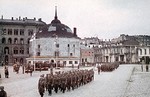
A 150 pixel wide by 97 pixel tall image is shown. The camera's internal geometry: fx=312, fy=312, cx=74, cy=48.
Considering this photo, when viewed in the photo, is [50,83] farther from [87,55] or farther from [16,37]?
[87,55]

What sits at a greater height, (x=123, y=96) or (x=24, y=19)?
(x=24, y=19)

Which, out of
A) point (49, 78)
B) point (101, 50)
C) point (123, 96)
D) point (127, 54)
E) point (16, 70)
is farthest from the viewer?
point (101, 50)

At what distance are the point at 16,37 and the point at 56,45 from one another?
16628mm

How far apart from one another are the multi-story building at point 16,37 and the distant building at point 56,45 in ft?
30.4

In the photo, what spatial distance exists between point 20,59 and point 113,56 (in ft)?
115

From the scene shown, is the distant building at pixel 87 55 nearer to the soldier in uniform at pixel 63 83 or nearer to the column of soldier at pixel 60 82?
the column of soldier at pixel 60 82

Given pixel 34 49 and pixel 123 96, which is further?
pixel 34 49

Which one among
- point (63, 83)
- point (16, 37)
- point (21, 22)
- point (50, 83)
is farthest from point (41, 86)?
point (21, 22)

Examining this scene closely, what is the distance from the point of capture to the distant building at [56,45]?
7288 centimetres

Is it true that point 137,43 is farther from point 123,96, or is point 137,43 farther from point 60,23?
point 123,96

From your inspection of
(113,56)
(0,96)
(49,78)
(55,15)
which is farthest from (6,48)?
(0,96)

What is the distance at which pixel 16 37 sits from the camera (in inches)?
3388

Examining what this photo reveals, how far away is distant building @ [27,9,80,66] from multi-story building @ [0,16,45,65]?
30.4 feet

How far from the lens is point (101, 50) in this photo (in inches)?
4402
